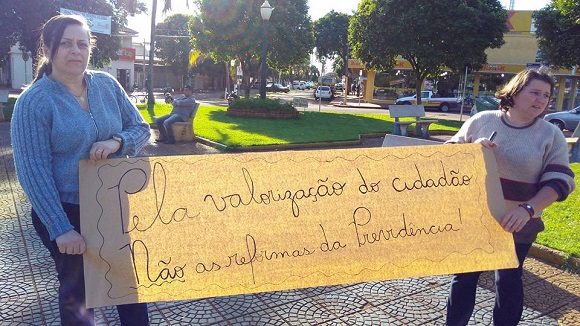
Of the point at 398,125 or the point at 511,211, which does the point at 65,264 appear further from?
the point at 398,125

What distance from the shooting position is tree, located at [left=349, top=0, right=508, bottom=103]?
2239 centimetres

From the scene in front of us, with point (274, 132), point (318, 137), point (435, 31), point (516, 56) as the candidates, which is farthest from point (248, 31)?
point (516, 56)

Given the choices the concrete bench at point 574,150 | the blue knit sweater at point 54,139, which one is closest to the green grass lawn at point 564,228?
the concrete bench at point 574,150

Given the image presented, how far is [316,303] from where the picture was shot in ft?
11.1

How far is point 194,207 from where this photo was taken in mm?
2273

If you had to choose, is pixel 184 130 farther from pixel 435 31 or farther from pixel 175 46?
pixel 175 46

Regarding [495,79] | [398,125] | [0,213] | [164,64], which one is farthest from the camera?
[164,64]

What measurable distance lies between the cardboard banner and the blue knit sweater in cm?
9

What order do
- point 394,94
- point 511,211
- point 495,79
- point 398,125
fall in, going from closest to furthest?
point 511,211
point 398,125
point 495,79
point 394,94

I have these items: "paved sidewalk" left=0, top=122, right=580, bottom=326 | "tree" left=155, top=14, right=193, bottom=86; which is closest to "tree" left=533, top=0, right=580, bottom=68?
"paved sidewalk" left=0, top=122, right=580, bottom=326

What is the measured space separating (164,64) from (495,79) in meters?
43.0

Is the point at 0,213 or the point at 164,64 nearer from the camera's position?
the point at 0,213

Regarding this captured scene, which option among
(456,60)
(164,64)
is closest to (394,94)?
(456,60)

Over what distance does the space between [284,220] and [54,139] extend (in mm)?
1157
